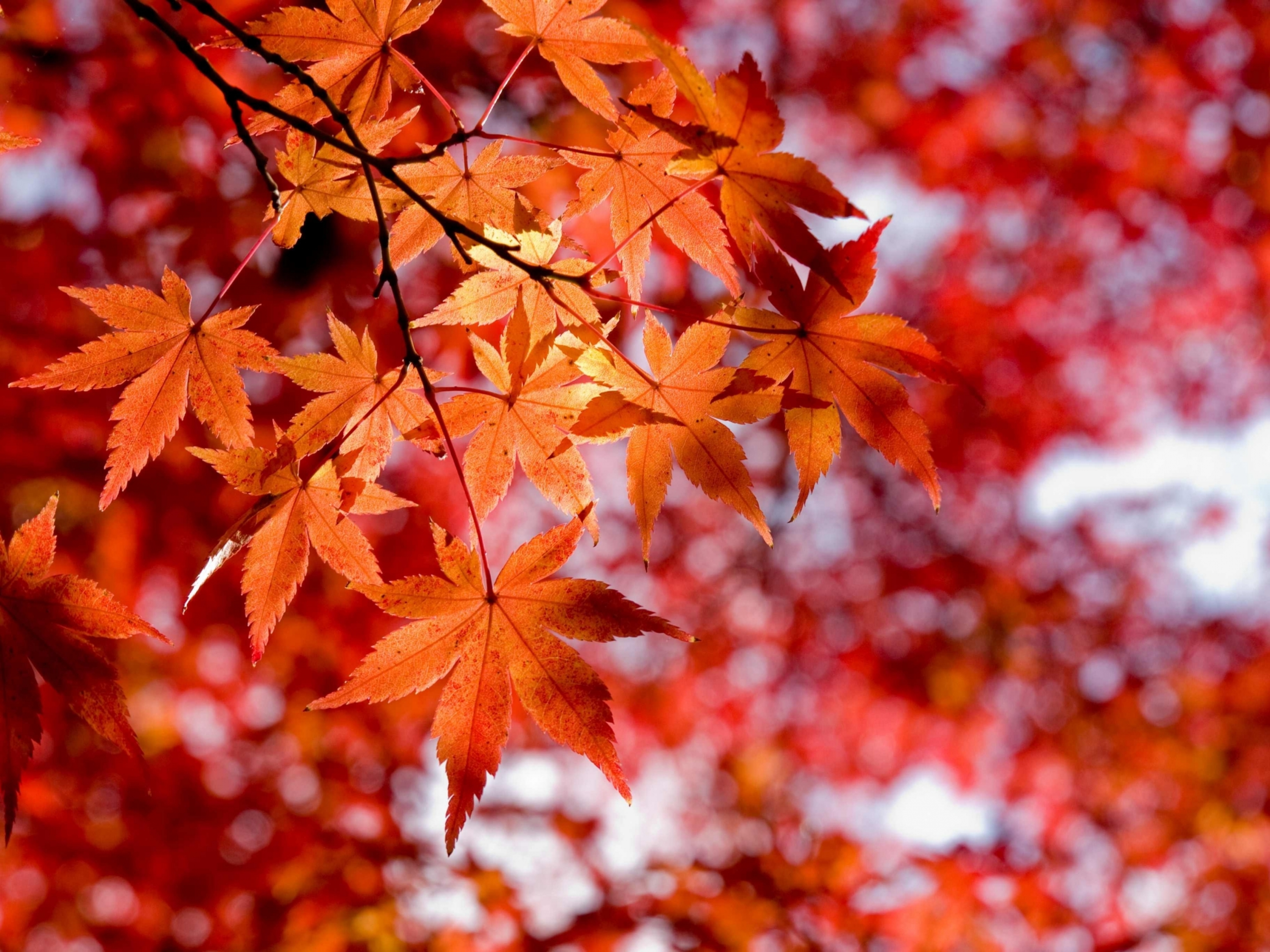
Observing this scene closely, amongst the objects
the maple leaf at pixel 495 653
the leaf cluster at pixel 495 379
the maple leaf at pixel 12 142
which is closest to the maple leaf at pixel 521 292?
the leaf cluster at pixel 495 379

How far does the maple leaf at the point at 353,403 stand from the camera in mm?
1296

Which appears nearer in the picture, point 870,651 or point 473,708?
point 473,708

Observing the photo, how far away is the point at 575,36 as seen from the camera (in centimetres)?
131

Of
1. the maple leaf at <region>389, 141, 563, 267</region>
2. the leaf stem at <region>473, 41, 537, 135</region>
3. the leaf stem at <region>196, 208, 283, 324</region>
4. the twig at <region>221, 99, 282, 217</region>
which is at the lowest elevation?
the leaf stem at <region>196, 208, 283, 324</region>

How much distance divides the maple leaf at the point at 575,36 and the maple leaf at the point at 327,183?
0.69 ft

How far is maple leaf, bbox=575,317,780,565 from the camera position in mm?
1220

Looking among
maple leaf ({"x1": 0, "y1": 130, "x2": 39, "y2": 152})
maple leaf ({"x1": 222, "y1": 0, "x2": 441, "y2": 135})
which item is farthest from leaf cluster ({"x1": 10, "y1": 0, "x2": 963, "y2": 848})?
maple leaf ({"x1": 0, "y1": 130, "x2": 39, "y2": 152})

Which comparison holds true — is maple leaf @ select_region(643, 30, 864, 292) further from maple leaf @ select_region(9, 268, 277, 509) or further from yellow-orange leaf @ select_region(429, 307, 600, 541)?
maple leaf @ select_region(9, 268, 277, 509)

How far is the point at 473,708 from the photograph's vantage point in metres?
1.26

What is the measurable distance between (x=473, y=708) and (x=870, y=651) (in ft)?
21.0

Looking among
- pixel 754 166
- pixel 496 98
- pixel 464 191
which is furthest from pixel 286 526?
pixel 754 166

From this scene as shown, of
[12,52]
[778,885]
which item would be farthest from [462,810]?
[12,52]

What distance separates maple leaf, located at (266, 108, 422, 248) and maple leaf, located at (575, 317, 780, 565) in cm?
45

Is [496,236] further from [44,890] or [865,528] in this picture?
[865,528]
